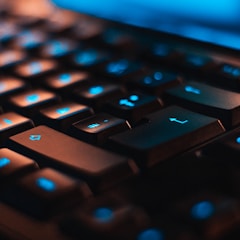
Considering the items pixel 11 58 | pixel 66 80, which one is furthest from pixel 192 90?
pixel 11 58

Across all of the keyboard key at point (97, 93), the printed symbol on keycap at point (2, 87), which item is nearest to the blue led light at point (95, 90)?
the keyboard key at point (97, 93)

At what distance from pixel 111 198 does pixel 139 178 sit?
1.5 inches

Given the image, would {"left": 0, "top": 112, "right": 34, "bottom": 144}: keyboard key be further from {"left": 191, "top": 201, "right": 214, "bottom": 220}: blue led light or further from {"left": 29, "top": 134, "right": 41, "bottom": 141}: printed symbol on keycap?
{"left": 191, "top": 201, "right": 214, "bottom": 220}: blue led light

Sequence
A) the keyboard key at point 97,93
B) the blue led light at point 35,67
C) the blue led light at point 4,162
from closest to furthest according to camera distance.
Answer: the blue led light at point 4,162 < the keyboard key at point 97,93 < the blue led light at point 35,67

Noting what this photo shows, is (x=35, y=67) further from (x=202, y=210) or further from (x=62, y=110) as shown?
(x=202, y=210)

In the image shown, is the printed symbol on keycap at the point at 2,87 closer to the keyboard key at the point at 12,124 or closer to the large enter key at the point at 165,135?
the keyboard key at the point at 12,124

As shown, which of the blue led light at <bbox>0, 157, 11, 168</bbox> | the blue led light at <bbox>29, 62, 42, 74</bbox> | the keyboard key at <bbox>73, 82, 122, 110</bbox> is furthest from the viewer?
the blue led light at <bbox>29, 62, 42, 74</bbox>

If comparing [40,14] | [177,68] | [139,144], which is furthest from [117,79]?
[40,14]

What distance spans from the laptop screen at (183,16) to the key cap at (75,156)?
27 cm

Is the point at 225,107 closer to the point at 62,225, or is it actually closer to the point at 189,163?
the point at 189,163

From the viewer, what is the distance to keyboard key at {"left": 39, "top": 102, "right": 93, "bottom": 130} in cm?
53

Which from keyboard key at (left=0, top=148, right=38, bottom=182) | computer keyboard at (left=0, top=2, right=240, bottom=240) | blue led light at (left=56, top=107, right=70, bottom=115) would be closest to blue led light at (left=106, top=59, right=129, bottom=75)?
computer keyboard at (left=0, top=2, right=240, bottom=240)

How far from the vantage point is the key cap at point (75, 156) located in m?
0.42

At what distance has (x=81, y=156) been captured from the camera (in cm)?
45
